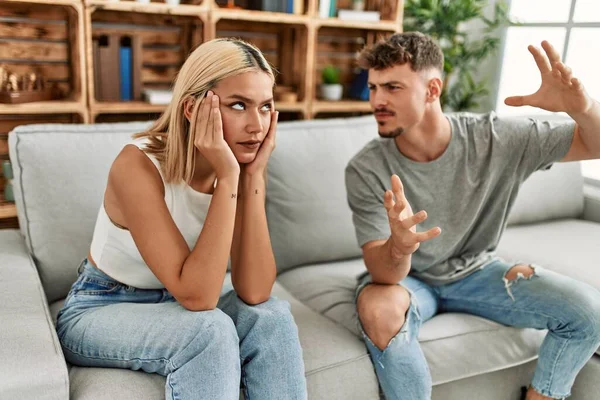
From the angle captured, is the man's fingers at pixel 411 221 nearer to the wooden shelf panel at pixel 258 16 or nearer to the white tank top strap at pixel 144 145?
the white tank top strap at pixel 144 145

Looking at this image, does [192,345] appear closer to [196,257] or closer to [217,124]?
[196,257]

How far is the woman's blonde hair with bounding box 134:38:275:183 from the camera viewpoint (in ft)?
4.16

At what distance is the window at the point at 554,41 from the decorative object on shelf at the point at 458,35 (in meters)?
0.12

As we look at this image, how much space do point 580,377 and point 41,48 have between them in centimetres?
217

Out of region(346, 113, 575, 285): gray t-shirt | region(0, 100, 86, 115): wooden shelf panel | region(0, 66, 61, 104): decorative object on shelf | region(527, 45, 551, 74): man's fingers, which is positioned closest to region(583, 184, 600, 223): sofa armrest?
region(346, 113, 575, 285): gray t-shirt

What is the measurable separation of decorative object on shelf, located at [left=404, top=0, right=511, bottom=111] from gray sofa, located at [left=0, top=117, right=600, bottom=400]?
92 centimetres

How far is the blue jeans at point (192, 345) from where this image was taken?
1115 mm

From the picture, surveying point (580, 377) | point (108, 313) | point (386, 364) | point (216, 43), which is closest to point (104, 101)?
point (216, 43)

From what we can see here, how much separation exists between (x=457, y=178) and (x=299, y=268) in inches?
23.1

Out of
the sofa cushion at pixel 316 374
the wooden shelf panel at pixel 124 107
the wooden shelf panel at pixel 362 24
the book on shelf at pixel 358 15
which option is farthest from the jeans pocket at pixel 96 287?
the book on shelf at pixel 358 15

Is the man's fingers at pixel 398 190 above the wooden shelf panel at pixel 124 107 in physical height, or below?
below

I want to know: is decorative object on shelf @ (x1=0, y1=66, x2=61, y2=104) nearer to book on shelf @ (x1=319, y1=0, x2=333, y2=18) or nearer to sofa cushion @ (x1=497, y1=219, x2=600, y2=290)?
book on shelf @ (x1=319, y1=0, x2=333, y2=18)

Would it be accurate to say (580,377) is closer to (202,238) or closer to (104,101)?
(202,238)

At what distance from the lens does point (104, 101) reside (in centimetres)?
218
